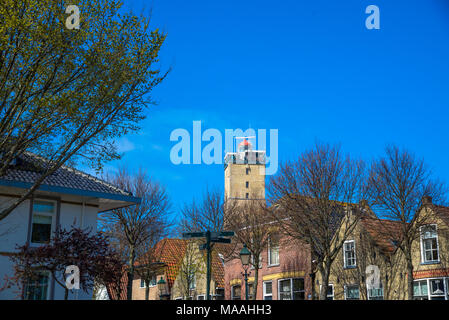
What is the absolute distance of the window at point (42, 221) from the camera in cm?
2102

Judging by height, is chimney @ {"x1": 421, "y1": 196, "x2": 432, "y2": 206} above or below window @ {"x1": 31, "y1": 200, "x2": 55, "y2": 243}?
above

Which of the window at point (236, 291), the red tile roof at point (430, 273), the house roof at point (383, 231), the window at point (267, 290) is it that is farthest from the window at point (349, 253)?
the window at point (236, 291)

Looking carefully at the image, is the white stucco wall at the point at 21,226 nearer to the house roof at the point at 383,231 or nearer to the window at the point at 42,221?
the window at the point at 42,221

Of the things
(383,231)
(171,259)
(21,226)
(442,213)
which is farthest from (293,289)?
(21,226)

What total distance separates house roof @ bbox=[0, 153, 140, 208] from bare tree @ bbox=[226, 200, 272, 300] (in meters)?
14.6

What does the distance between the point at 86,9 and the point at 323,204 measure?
19.0 meters

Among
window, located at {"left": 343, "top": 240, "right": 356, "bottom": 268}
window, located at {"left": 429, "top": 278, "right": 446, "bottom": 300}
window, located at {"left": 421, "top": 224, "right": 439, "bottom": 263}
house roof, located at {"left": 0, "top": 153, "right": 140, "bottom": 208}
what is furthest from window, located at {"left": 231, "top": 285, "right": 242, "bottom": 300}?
house roof, located at {"left": 0, "top": 153, "right": 140, "bottom": 208}

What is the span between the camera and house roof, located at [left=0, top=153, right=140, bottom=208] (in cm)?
2011

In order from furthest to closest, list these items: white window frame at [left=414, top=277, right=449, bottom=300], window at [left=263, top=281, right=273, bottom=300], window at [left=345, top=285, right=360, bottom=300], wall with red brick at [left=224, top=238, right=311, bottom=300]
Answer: window at [left=263, top=281, right=273, bottom=300]
wall with red brick at [left=224, top=238, right=311, bottom=300]
window at [left=345, top=285, right=360, bottom=300]
white window frame at [left=414, top=277, right=449, bottom=300]

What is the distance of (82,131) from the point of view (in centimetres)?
1484

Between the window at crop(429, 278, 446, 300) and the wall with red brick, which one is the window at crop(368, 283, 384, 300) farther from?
the wall with red brick

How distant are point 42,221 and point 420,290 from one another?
70.8 ft
